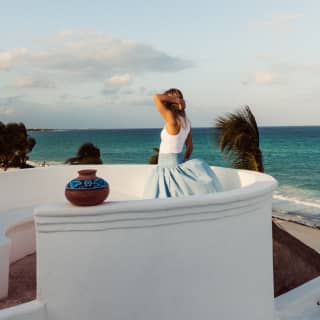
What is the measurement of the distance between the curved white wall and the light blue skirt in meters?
0.62

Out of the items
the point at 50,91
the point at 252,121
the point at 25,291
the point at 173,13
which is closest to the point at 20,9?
the point at 173,13

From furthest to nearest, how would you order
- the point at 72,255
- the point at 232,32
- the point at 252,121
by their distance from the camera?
the point at 232,32
the point at 252,121
the point at 72,255

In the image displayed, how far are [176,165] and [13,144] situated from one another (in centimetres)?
1470

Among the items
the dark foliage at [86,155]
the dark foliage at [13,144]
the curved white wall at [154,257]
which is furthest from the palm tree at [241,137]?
the dark foliage at [13,144]

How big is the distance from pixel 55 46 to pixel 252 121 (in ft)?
100

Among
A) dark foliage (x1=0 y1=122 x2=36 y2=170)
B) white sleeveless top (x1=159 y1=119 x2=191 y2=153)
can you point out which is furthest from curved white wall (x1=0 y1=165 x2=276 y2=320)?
dark foliage (x1=0 y1=122 x2=36 y2=170)

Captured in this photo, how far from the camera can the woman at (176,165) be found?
12.8 ft

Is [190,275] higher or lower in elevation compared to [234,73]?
lower

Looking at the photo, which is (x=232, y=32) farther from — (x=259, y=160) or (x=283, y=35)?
(x=283, y=35)

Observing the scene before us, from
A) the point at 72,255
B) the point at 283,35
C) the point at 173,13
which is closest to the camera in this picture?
the point at 72,255

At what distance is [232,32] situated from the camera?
19.9 meters

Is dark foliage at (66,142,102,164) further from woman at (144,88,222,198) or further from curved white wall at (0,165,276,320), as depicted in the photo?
curved white wall at (0,165,276,320)

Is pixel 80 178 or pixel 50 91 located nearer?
pixel 80 178

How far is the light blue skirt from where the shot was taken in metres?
3.87
